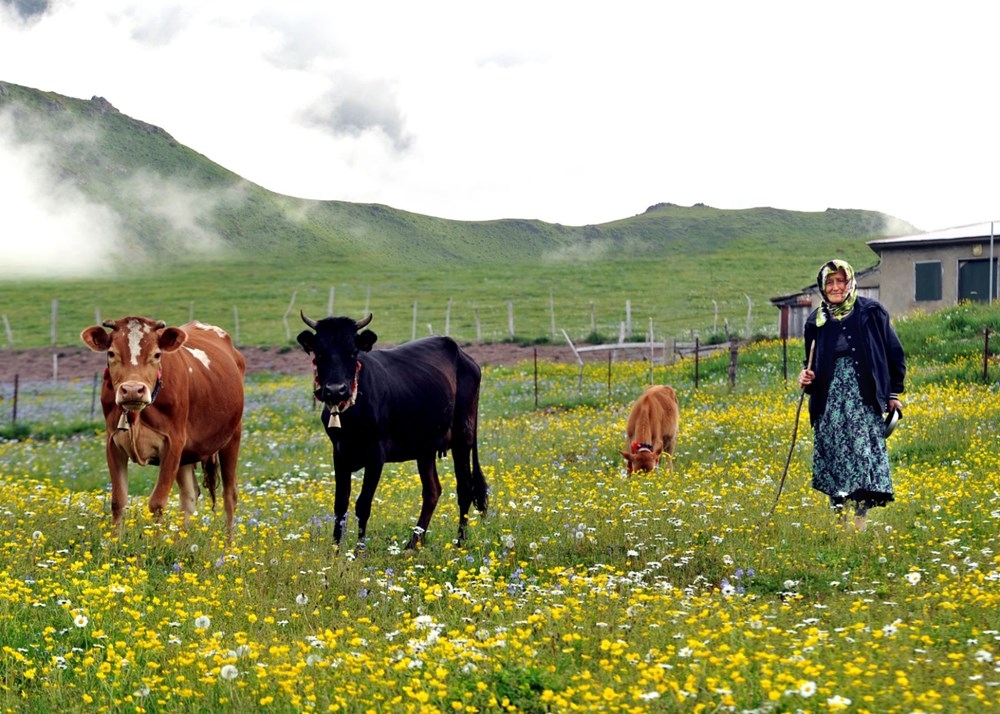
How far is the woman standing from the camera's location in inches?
379

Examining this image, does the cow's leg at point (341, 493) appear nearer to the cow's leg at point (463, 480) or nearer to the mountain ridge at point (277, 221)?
the cow's leg at point (463, 480)

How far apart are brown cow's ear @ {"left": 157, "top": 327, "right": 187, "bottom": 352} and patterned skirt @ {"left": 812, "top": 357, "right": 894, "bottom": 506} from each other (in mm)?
6157

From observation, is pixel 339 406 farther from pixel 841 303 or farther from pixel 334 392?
pixel 841 303

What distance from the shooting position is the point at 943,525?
372 inches

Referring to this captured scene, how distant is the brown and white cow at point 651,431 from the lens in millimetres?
13891

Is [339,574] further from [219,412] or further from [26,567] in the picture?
[219,412]

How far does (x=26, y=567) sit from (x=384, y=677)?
12.3 ft

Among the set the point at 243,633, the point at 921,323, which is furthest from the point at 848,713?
the point at 921,323

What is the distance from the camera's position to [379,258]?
11506cm

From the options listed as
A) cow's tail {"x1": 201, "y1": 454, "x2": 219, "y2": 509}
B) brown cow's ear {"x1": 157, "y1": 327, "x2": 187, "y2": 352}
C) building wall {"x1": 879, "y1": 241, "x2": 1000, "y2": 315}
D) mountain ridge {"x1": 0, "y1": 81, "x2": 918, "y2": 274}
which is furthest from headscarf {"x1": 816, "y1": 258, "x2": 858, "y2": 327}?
mountain ridge {"x1": 0, "y1": 81, "x2": 918, "y2": 274}

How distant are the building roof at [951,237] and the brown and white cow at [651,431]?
26.3 meters

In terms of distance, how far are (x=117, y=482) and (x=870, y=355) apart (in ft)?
22.9

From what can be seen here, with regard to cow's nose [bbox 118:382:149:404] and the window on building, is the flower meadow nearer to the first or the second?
cow's nose [bbox 118:382:149:404]

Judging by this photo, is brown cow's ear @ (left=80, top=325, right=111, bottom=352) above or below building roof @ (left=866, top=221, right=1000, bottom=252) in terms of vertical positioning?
below
